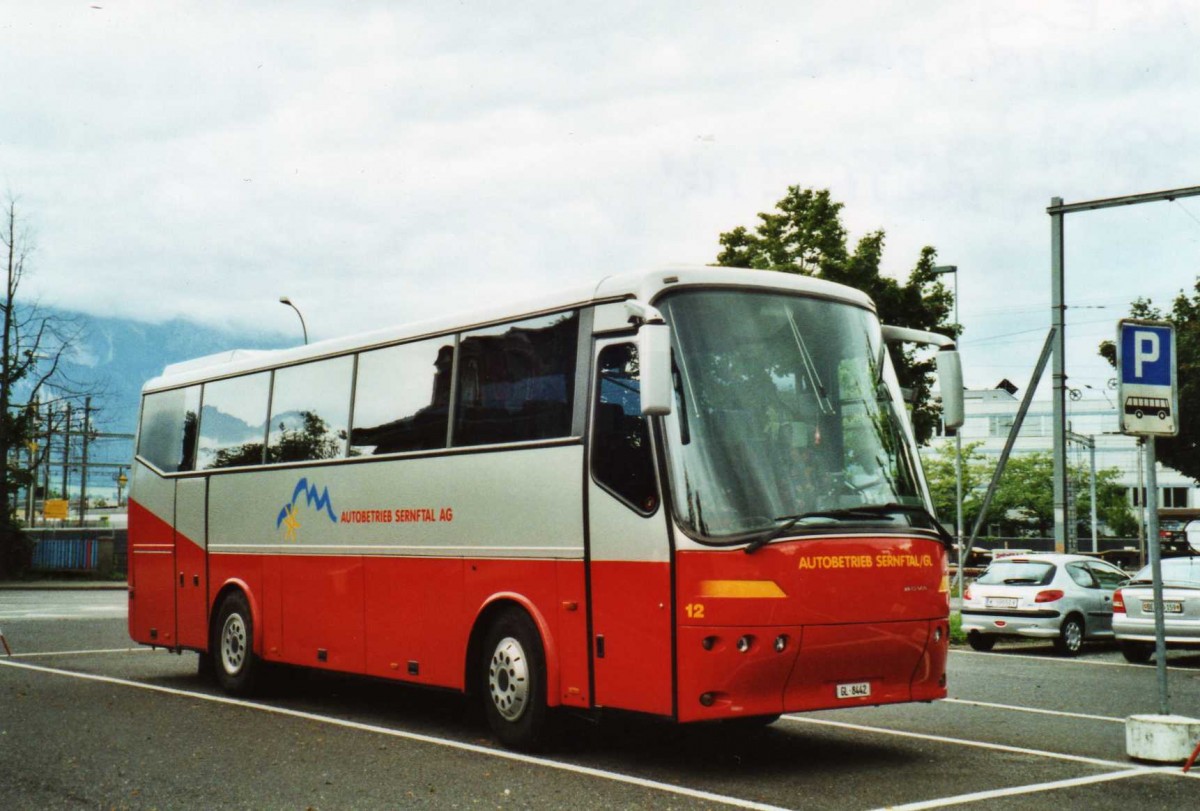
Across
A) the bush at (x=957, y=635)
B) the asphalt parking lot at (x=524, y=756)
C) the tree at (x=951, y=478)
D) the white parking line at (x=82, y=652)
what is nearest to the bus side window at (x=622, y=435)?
the asphalt parking lot at (x=524, y=756)

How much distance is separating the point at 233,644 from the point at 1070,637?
12.4 meters

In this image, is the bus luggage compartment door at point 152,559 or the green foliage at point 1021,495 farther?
the green foliage at point 1021,495

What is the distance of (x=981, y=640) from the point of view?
70.4 feet

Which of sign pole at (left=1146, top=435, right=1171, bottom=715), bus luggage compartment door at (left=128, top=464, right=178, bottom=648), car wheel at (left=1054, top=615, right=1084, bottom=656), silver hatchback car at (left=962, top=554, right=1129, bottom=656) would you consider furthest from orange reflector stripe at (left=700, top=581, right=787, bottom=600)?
car wheel at (left=1054, top=615, right=1084, bottom=656)

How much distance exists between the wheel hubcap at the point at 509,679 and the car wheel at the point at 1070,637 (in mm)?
12599

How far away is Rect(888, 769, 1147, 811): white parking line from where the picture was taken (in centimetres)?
774

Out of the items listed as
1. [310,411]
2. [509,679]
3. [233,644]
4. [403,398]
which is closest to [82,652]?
[233,644]

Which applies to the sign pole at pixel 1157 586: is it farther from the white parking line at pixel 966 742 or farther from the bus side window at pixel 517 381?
the bus side window at pixel 517 381

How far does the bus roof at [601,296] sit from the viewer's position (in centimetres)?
930

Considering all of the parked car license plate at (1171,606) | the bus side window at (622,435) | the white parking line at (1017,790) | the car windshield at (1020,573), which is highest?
the bus side window at (622,435)

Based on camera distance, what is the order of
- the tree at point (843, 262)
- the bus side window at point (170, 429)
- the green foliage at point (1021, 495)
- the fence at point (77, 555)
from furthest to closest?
the green foliage at point (1021, 495) < the fence at point (77, 555) < the tree at point (843, 262) < the bus side window at point (170, 429)

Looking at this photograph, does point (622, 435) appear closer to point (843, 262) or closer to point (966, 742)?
point (966, 742)

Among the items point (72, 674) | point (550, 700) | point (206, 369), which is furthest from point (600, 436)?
point (72, 674)

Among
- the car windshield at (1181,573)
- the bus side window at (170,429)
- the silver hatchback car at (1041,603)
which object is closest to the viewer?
the bus side window at (170,429)
